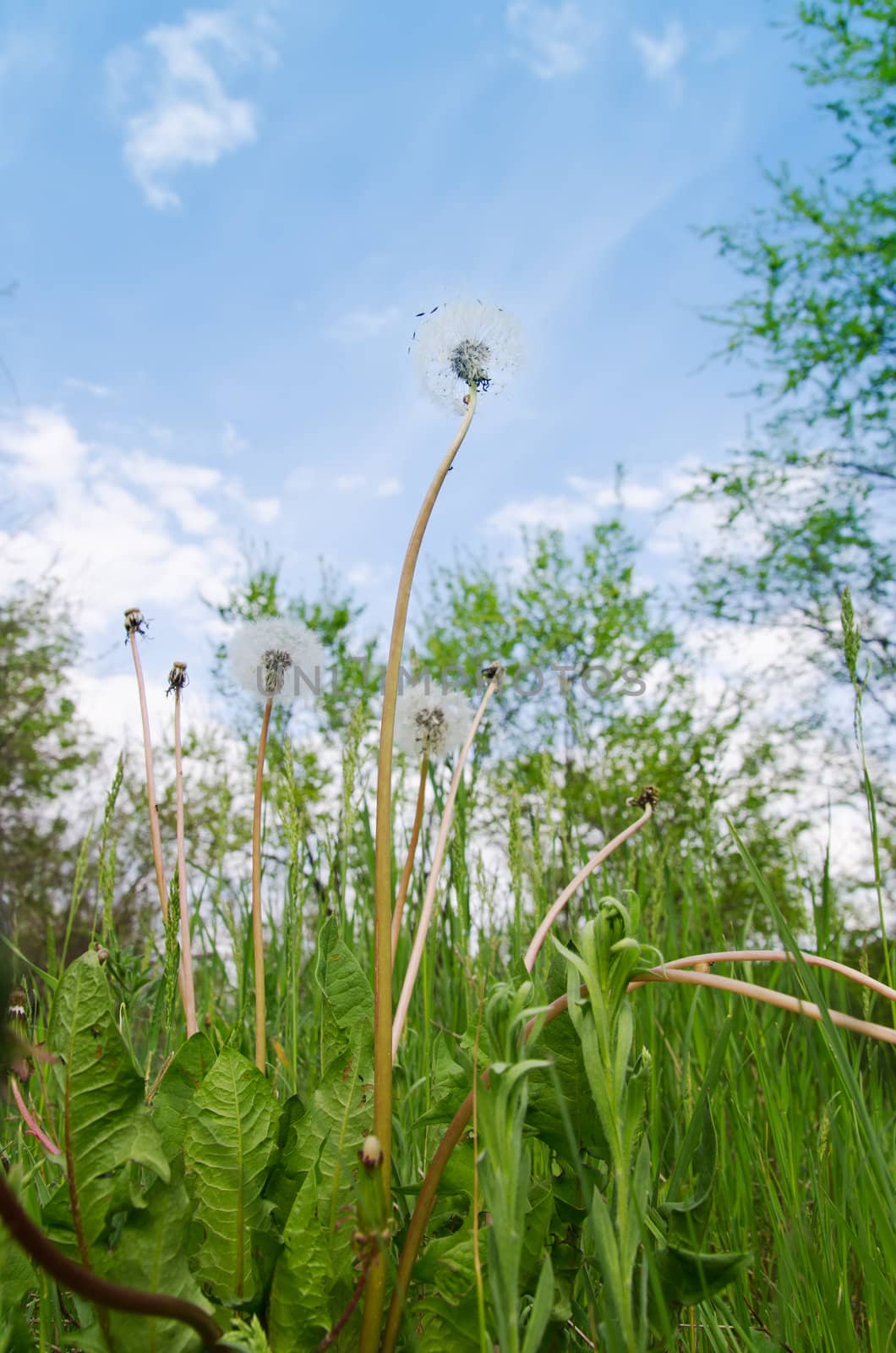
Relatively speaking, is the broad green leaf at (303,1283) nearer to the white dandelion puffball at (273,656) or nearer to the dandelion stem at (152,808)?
the dandelion stem at (152,808)

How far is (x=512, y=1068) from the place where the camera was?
1.91 ft

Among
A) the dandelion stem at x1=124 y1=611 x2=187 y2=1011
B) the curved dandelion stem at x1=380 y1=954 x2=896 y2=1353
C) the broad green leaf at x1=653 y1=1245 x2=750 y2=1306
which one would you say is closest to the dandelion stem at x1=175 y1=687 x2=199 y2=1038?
the dandelion stem at x1=124 y1=611 x2=187 y2=1011

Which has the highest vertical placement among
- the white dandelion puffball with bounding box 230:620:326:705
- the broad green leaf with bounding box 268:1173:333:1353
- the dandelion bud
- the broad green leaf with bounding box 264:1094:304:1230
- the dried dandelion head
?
the white dandelion puffball with bounding box 230:620:326:705

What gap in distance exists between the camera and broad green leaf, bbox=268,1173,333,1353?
2.46ft

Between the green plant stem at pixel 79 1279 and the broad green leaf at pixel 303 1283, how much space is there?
0.15 metres

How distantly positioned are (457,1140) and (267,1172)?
26 centimetres

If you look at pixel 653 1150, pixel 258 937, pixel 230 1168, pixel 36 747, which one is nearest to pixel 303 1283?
pixel 230 1168

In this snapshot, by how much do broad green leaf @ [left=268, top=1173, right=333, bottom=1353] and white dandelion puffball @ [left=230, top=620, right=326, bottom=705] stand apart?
0.76 metres

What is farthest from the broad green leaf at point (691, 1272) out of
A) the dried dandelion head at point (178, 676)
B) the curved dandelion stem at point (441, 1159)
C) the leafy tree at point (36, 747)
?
the leafy tree at point (36, 747)

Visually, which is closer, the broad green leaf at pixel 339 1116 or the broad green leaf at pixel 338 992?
the broad green leaf at pixel 339 1116

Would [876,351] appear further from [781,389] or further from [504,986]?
[504,986]

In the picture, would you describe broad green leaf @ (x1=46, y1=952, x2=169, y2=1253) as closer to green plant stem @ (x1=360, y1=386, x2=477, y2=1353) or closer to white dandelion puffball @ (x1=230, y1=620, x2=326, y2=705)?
green plant stem @ (x1=360, y1=386, x2=477, y2=1353)

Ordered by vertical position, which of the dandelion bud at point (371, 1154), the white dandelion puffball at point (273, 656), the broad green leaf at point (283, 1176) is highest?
the white dandelion puffball at point (273, 656)

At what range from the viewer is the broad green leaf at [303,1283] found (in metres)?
0.75
